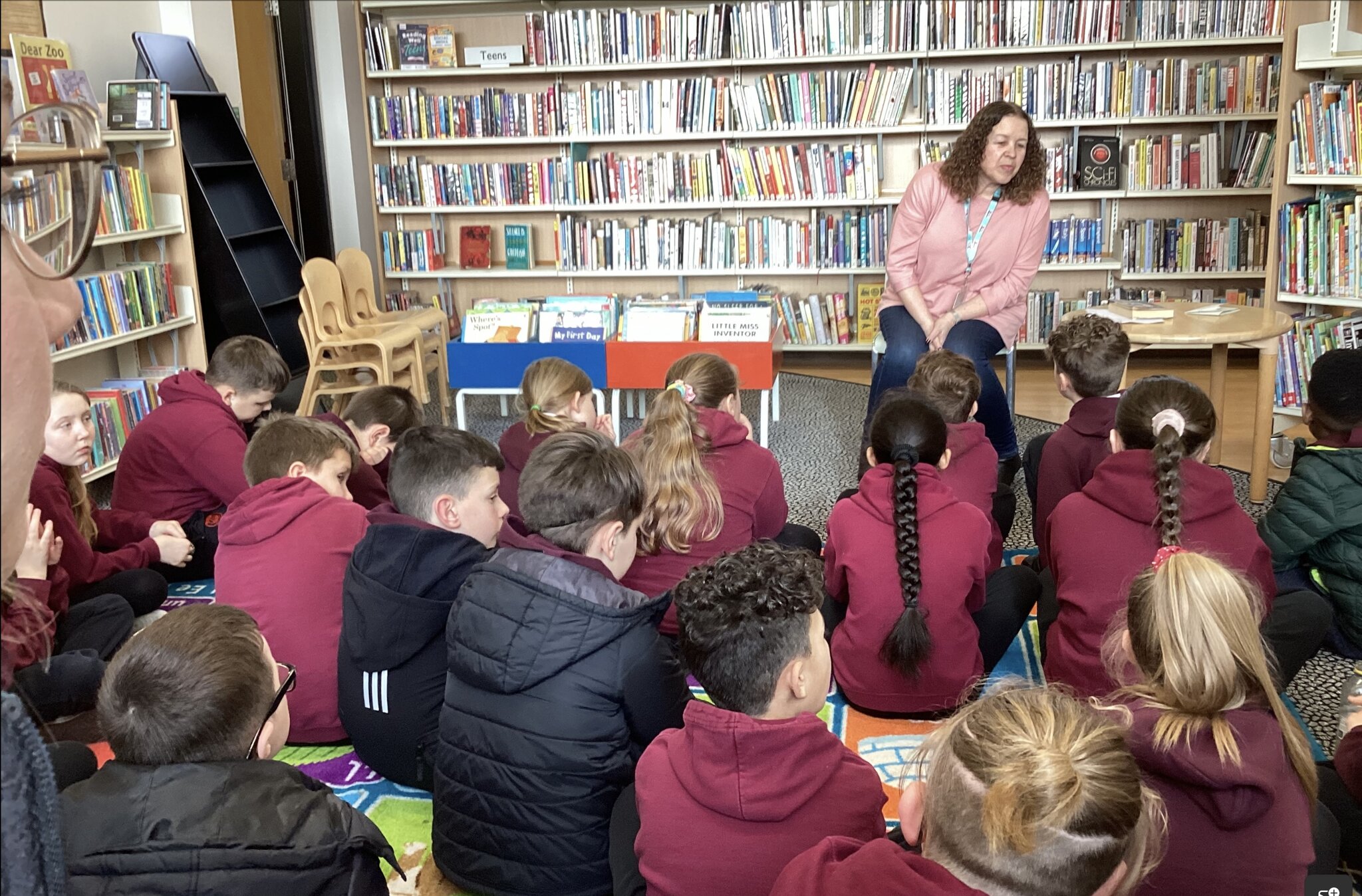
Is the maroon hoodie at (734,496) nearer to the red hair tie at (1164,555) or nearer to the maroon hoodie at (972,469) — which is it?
the maroon hoodie at (972,469)

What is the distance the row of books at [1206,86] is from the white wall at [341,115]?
3935mm

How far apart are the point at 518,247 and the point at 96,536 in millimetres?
3539

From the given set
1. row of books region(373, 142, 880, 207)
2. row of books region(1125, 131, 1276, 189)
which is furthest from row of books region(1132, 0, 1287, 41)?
row of books region(373, 142, 880, 207)

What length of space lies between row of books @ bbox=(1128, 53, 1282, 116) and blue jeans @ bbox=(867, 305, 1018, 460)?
224cm

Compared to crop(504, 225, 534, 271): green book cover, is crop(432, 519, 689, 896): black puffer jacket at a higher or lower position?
lower

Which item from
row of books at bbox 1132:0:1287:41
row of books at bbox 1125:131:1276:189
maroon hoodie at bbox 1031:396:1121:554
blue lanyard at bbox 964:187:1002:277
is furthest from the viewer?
row of books at bbox 1125:131:1276:189

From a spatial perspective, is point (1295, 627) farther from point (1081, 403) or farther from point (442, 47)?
point (442, 47)

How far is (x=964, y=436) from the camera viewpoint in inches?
115

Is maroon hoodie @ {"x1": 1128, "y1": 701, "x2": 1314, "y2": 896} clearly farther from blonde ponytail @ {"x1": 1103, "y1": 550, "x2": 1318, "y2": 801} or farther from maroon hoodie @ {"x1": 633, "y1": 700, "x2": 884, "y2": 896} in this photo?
maroon hoodie @ {"x1": 633, "y1": 700, "x2": 884, "y2": 896}

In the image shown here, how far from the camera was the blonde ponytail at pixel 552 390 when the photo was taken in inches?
127

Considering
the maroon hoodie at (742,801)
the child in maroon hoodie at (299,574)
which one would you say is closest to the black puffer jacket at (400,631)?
the child in maroon hoodie at (299,574)

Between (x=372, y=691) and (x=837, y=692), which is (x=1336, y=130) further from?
(x=372, y=691)

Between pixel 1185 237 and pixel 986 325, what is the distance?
2.29m

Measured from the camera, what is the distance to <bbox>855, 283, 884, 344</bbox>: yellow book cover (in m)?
6.00
